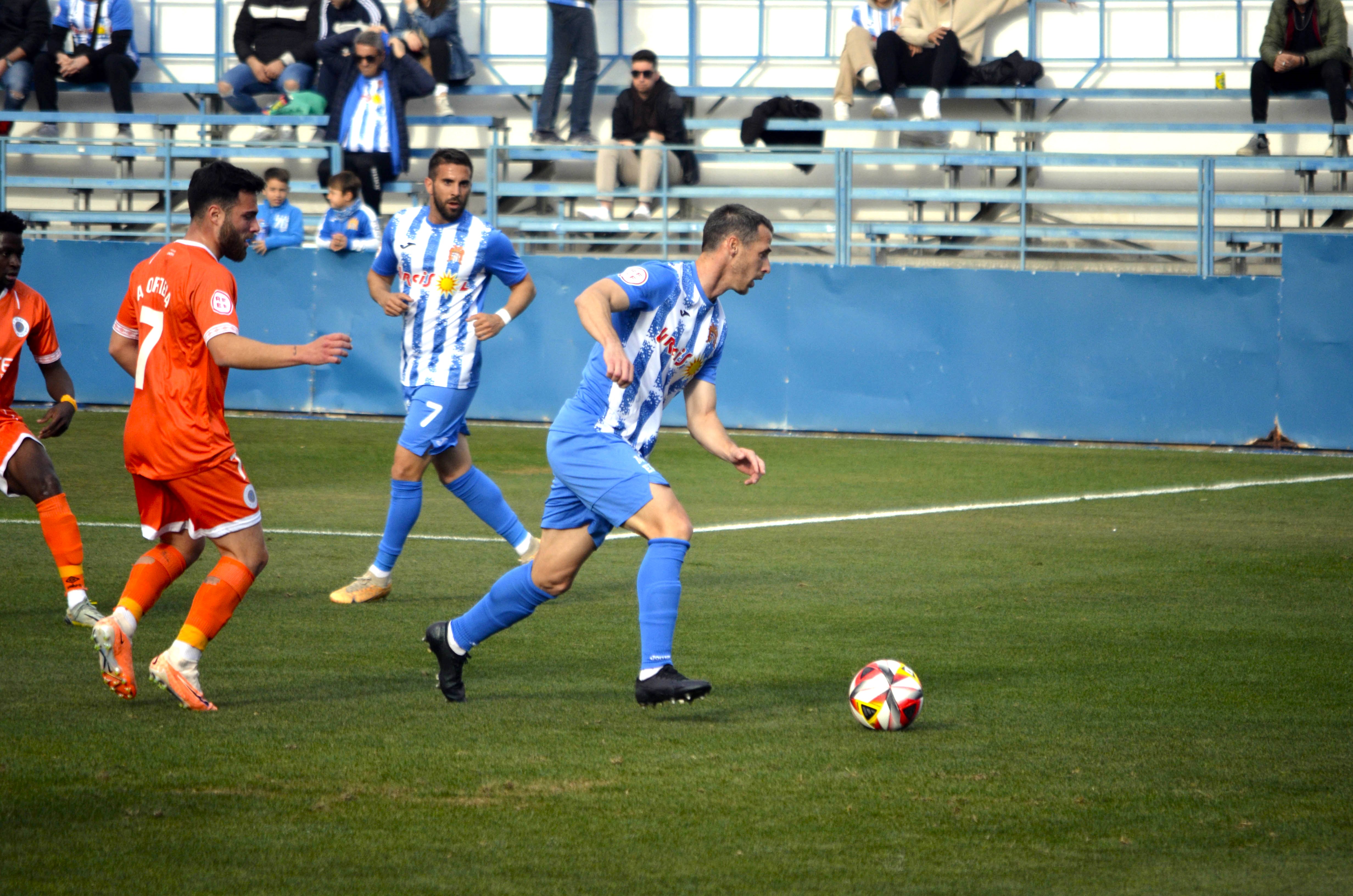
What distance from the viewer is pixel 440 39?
753 inches

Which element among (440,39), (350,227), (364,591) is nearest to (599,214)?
(350,227)

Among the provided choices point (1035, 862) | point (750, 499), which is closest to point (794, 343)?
point (750, 499)

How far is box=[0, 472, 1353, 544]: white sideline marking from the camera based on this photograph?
9.95 m

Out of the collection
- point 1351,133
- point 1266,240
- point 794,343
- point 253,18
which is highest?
point 253,18

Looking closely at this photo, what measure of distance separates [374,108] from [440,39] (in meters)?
2.08

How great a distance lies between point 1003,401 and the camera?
50.3ft

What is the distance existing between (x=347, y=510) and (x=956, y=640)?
5355mm

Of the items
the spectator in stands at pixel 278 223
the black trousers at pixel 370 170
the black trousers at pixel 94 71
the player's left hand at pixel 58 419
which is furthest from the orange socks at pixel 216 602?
the black trousers at pixel 94 71

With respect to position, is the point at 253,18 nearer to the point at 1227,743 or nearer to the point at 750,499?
the point at 750,499

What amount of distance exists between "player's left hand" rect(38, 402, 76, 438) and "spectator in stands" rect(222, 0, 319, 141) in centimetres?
1246

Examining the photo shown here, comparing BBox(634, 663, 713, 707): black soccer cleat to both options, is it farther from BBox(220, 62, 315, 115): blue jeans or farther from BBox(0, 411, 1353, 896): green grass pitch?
BBox(220, 62, 315, 115): blue jeans

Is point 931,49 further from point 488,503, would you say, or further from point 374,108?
point 488,503

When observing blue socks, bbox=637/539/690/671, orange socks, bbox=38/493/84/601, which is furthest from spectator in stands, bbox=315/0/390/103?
blue socks, bbox=637/539/690/671

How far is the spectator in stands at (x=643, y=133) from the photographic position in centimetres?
1733
